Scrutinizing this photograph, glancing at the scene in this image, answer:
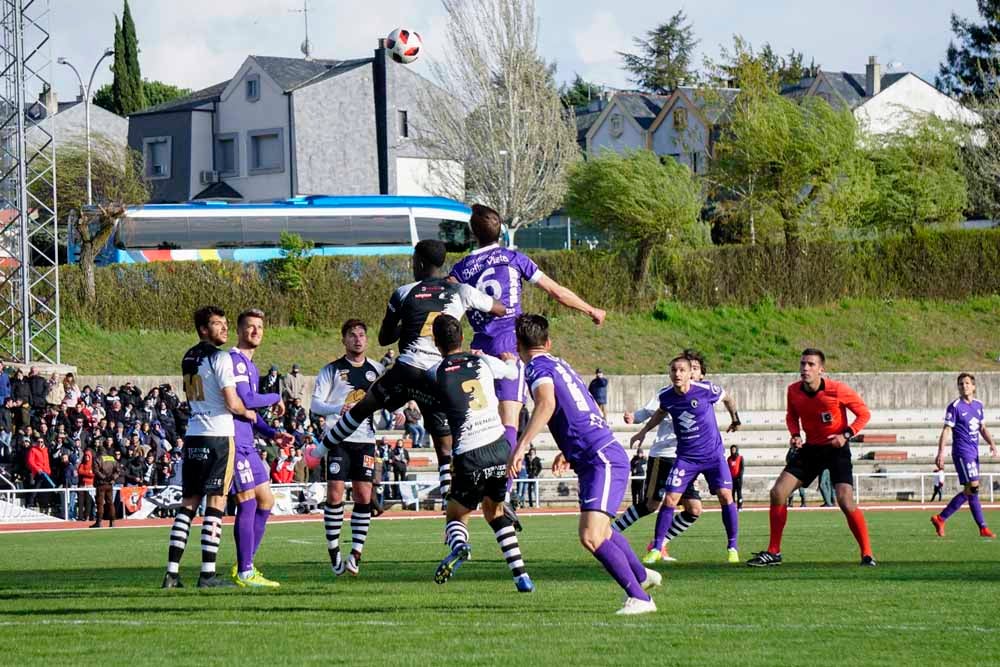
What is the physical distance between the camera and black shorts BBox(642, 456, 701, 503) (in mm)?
15527

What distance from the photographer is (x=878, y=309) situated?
49.8m

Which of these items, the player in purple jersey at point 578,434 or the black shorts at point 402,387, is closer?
the player in purple jersey at point 578,434

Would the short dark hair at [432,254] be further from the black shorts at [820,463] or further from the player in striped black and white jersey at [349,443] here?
the black shorts at [820,463]

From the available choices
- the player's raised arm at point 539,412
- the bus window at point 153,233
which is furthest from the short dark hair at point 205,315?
the bus window at point 153,233

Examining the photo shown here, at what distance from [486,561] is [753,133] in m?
39.7

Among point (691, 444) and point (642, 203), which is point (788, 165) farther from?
point (691, 444)

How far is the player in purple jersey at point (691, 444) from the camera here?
1478 centimetres

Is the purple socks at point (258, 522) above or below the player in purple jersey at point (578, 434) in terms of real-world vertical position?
below

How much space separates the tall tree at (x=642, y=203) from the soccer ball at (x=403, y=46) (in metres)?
8.44

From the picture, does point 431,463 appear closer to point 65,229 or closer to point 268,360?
point 268,360

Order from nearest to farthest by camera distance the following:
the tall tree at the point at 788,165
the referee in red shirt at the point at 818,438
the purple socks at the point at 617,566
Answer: the purple socks at the point at 617,566 → the referee in red shirt at the point at 818,438 → the tall tree at the point at 788,165

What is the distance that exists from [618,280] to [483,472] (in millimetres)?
38253

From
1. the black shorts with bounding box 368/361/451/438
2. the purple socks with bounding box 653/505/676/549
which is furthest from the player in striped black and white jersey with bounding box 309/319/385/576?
the purple socks with bounding box 653/505/676/549

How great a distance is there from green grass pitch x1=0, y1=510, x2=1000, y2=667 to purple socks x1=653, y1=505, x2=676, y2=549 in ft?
1.42
